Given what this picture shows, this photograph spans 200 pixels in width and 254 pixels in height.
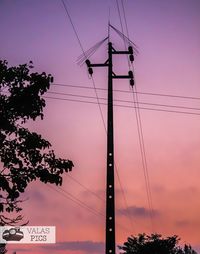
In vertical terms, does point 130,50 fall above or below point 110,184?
above

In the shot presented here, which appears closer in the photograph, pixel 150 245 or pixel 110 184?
pixel 110 184

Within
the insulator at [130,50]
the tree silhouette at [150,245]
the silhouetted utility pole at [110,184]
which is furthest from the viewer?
the tree silhouette at [150,245]

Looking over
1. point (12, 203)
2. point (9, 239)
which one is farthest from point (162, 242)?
point (12, 203)

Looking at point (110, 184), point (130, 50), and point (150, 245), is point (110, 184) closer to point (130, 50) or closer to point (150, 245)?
point (130, 50)

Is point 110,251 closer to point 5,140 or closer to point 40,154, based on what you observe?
point 40,154

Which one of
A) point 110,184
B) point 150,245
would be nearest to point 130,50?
point 110,184

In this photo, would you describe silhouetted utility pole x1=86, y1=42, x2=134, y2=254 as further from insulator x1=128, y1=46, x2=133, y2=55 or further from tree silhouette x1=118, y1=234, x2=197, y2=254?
tree silhouette x1=118, y1=234, x2=197, y2=254

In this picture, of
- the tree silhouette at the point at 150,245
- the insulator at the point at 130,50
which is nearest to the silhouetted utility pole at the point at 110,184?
the insulator at the point at 130,50

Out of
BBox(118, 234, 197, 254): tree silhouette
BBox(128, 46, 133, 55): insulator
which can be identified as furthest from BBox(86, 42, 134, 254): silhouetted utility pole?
BBox(118, 234, 197, 254): tree silhouette

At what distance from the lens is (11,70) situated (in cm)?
1298

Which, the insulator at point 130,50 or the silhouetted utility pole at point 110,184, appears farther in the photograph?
the insulator at point 130,50

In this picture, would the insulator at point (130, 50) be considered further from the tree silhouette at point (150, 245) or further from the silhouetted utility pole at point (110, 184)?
the tree silhouette at point (150, 245)

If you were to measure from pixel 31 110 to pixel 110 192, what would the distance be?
5.38 m

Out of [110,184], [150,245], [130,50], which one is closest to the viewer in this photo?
[110,184]
